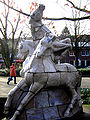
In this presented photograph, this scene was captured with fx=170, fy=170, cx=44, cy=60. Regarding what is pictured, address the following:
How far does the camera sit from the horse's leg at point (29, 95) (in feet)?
14.0

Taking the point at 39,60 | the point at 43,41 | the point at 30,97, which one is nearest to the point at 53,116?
the point at 30,97

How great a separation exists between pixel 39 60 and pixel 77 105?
1.70 meters

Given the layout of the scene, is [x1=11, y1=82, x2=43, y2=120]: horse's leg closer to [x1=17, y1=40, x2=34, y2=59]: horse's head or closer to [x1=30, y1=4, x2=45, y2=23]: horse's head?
[x1=17, y1=40, x2=34, y2=59]: horse's head

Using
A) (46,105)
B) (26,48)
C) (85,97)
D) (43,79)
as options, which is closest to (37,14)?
(26,48)

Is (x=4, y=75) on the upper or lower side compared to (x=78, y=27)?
lower

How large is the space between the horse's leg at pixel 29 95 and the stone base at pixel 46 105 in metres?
0.15

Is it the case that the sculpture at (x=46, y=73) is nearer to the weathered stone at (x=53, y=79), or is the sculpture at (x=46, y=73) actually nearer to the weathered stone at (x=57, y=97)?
the weathered stone at (x=53, y=79)

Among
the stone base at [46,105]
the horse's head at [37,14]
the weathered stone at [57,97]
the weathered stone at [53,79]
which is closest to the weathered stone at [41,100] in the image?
the stone base at [46,105]

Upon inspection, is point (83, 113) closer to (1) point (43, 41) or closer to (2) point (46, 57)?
(2) point (46, 57)

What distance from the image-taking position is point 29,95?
438 cm

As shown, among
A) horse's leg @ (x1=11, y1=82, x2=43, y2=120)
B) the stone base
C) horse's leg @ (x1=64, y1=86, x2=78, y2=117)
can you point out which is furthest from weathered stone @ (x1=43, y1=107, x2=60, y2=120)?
horse's leg @ (x1=11, y1=82, x2=43, y2=120)

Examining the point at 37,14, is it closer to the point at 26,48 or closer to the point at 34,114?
the point at 26,48

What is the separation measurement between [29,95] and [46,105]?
0.54 meters

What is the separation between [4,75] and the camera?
76.9ft
